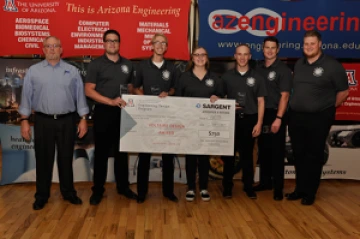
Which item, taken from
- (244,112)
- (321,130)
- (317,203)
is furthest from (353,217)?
(244,112)

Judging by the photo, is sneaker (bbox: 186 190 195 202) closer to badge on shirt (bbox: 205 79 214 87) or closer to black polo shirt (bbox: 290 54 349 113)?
badge on shirt (bbox: 205 79 214 87)

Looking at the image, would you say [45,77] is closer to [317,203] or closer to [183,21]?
[183,21]

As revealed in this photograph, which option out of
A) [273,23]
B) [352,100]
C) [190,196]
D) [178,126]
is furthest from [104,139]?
[352,100]

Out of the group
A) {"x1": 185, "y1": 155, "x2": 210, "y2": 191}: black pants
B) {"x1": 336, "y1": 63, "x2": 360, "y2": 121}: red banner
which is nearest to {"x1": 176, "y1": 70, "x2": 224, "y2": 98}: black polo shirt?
{"x1": 185, "y1": 155, "x2": 210, "y2": 191}: black pants

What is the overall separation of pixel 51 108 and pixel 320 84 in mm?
2619

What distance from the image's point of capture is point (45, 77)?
3783 millimetres

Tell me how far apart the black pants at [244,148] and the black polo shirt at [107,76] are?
1242 millimetres

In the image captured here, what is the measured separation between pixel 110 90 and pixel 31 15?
4.94 feet

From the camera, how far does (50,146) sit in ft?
12.9

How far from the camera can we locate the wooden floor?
3.35 meters

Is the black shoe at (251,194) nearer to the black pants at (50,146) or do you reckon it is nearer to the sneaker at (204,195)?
the sneaker at (204,195)

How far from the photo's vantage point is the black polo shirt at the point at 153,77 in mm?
4008

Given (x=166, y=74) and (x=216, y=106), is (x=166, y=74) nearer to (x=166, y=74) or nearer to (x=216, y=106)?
(x=166, y=74)

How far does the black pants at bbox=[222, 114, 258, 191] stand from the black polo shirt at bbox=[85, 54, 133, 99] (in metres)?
1.24
